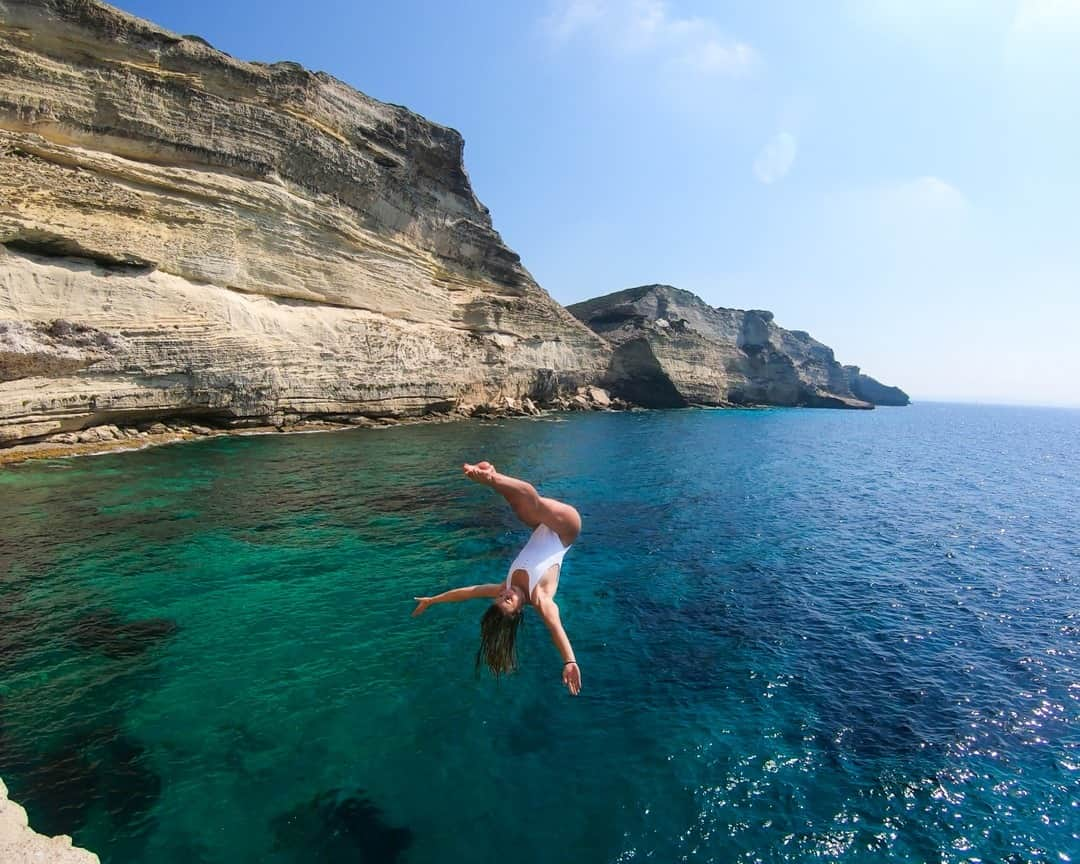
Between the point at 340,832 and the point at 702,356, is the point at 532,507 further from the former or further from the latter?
the point at 702,356

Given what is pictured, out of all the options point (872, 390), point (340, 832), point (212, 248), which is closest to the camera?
point (340, 832)

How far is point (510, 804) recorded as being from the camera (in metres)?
5.81

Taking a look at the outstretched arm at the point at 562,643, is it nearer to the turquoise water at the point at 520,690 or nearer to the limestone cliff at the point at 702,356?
the turquoise water at the point at 520,690

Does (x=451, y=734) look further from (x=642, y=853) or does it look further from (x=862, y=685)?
(x=862, y=685)

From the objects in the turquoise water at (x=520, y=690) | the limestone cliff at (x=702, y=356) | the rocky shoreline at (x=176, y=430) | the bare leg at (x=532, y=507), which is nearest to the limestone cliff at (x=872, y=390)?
the limestone cliff at (x=702, y=356)

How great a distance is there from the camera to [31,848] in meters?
4.00

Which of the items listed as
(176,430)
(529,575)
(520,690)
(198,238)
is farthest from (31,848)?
(198,238)

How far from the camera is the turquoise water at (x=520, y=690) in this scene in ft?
18.1

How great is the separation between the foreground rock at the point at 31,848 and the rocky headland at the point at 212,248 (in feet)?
74.8

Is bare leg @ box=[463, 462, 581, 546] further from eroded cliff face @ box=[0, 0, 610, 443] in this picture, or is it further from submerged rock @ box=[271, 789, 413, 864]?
eroded cliff face @ box=[0, 0, 610, 443]

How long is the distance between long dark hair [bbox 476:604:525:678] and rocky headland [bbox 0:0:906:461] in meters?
24.8

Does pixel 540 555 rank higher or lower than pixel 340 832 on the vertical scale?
higher

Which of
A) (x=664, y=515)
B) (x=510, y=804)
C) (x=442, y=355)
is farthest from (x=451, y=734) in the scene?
(x=442, y=355)

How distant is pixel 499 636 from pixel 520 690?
133 inches
